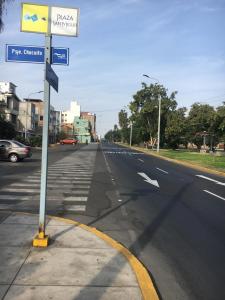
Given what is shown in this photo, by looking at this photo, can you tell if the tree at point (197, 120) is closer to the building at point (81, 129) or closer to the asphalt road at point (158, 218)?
the asphalt road at point (158, 218)

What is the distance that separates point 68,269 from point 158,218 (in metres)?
4.73

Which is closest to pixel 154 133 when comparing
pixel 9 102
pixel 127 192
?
pixel 9 102

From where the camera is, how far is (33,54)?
739cm

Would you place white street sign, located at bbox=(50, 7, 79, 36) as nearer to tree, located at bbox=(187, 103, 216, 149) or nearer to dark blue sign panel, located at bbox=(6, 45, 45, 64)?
dark blue sign panel, located at bbox=(6, 45, 45, 64)

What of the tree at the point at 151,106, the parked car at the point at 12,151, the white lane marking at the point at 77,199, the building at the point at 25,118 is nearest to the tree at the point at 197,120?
the tree at the point at 151,106

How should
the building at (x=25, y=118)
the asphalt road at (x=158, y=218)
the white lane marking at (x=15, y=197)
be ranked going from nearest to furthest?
the asphalt road at (x=158, y=218) → the white lane marking at (x=15, y=197) → the building at (x=25, y=118)

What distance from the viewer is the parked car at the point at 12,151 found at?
30.4m

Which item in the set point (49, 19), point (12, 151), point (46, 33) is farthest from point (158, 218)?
point (12, 151)

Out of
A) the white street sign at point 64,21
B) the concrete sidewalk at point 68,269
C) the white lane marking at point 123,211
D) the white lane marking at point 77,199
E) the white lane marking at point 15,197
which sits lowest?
the white lane marking at point 15,197

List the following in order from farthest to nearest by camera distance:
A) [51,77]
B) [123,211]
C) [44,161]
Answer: [123,211] → [51,77] → [44,161]

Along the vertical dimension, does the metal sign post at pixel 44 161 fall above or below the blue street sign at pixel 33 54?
below

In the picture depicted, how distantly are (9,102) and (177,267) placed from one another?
7576 centimetres

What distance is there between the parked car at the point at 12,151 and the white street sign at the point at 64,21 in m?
23.7

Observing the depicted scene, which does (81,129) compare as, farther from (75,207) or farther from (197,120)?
(75,207)
